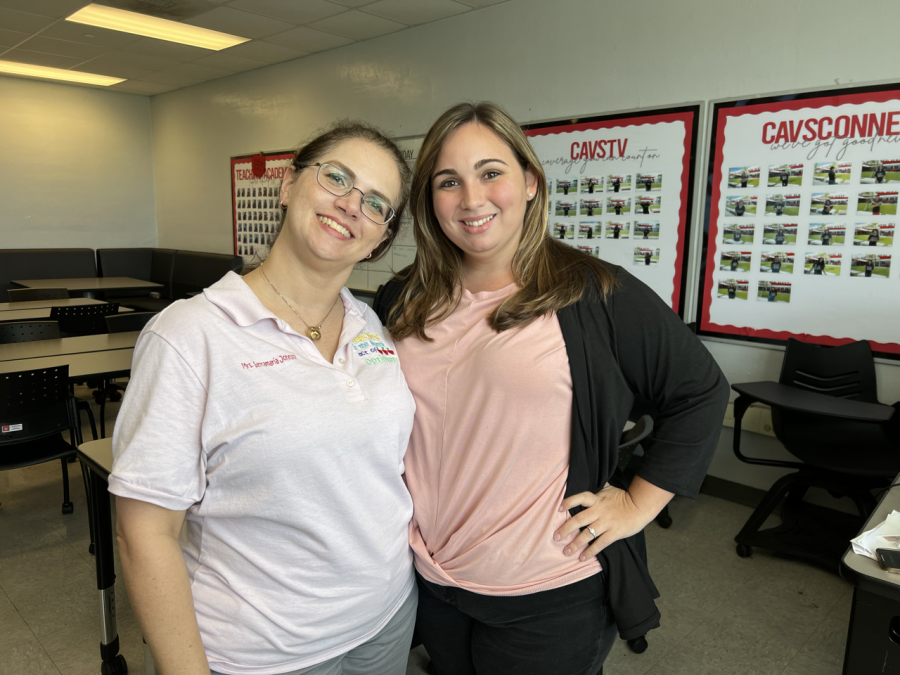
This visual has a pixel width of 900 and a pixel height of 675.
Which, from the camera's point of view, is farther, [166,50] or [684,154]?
[166,50]

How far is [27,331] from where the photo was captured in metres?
3.71

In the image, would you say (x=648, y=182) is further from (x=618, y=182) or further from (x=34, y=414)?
(x=34, y=414)

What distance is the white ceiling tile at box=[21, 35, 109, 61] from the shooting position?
18.4 feet

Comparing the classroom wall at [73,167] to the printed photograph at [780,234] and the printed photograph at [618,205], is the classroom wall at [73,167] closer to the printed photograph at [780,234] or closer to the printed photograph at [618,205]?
the printed photograph at [618,205]

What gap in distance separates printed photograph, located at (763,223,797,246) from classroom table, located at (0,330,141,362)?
3.49 meters

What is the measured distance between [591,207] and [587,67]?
867 millimetres

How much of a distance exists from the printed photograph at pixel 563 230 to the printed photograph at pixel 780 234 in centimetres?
116

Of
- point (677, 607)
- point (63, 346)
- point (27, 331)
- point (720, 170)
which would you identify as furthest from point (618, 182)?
point (27, 331)

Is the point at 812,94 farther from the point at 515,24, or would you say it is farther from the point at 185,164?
the point at 185,164

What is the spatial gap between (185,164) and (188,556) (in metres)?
7.67

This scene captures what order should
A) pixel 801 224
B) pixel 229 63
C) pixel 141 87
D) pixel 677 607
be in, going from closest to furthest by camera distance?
1. pixel 677 607
2. pixel 801 224
3. pixel 229 63
4. pixel 141 87

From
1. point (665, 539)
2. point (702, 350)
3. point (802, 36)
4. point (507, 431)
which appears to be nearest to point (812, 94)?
point (802, 36)

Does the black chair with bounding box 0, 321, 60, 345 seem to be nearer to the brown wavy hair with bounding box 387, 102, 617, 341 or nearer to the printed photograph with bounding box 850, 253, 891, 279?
the brown wavy hair with bounding box 387, 102, 617, 341

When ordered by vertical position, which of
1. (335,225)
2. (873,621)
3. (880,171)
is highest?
(880,171)
